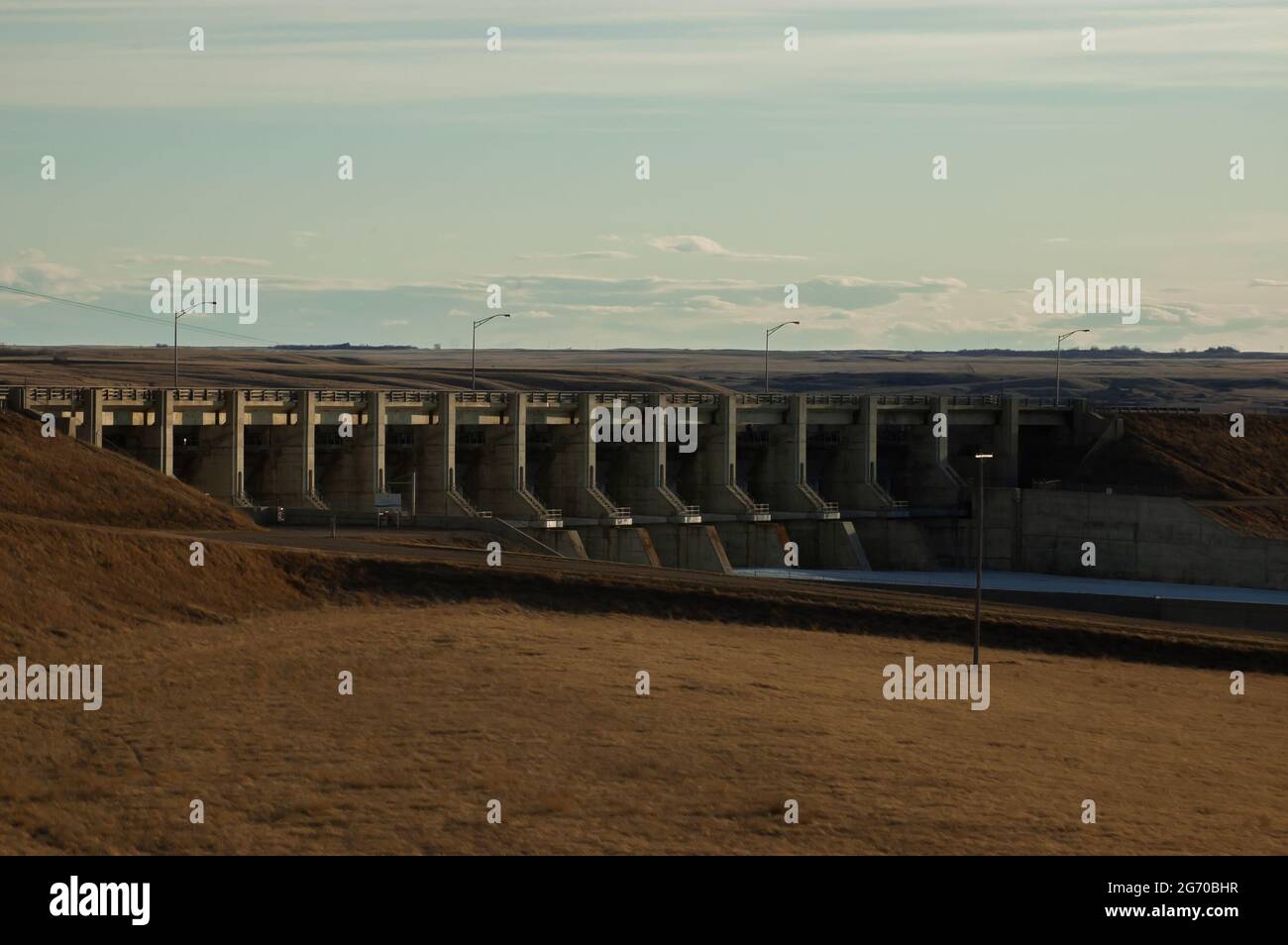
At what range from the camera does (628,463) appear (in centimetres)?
8500

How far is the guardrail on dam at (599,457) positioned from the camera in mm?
70812

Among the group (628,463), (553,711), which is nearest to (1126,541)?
(628,463)

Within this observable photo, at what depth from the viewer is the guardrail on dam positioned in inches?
2788

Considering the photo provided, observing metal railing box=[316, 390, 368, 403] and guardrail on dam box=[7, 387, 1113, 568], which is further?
metal railing box=[316, 390, 368, 403]

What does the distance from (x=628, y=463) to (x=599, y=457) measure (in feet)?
13.9

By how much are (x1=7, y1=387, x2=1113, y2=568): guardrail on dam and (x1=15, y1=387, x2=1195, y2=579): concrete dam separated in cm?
9

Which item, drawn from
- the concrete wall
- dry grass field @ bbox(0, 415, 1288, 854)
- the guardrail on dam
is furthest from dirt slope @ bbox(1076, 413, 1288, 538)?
dry grass field @ bbox(0, 415, 1288, 854)

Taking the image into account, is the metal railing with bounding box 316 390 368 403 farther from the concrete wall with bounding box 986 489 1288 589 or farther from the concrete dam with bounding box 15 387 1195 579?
the concrete wall with bounding box 986 489 1288 589

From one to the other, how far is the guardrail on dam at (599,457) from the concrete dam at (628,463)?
92 mm

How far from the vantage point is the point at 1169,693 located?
156 ft

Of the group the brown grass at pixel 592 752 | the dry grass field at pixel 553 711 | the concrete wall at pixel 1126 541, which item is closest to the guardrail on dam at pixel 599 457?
the concrete wall at pixel 1126 541

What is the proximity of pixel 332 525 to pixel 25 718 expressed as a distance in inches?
1066
